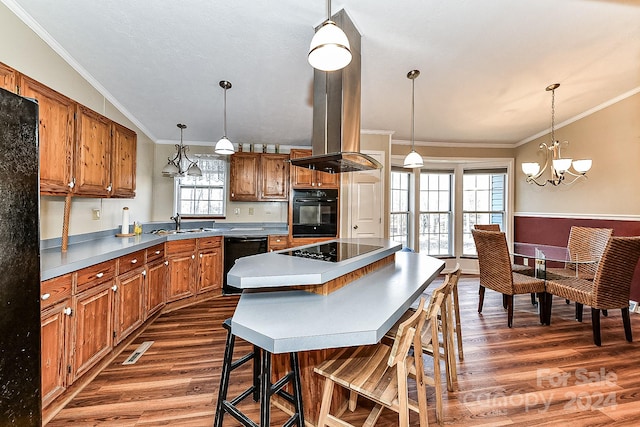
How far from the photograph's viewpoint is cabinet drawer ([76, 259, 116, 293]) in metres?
1.91

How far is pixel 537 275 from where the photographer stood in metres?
3.32

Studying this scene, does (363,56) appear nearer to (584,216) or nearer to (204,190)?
(204,190)

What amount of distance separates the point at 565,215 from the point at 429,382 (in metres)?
4.32

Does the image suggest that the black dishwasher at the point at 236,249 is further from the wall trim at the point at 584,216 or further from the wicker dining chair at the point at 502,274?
the wall trim at the point at 584,216

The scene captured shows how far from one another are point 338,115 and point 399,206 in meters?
3.20

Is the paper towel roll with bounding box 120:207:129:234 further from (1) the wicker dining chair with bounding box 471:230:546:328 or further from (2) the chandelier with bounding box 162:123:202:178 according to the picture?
(1) the wicker dining chair with bounding box 471:230:546:328

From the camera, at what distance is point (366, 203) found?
4465 millimetres

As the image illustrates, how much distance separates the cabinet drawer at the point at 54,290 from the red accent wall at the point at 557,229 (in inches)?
228

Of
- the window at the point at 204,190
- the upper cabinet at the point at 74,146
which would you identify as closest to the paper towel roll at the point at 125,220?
the upper cabinet at the point at 74,146

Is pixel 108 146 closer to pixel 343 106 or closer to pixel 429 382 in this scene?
pixel 343 106

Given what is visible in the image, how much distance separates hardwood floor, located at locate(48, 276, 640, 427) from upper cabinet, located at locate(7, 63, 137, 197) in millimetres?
1442

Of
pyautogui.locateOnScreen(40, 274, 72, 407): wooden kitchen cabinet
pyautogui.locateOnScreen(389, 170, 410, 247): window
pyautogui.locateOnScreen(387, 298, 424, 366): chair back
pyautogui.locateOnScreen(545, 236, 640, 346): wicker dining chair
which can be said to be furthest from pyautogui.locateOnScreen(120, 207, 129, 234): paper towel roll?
pyautogui.locateOnScreen(545, 236, 640, 346): wicker dining chair

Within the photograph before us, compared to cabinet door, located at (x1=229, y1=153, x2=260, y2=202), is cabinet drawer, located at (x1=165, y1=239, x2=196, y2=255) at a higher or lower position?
lower

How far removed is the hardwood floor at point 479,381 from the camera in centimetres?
174
